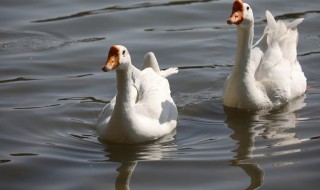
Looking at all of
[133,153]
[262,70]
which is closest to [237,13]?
[262,70]

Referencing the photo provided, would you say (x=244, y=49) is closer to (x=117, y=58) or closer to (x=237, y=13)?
(x=237, y=13)

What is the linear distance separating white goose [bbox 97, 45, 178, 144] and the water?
0.12 meters

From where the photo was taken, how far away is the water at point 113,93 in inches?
303

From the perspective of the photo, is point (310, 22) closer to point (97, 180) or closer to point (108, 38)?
point (108, 38)

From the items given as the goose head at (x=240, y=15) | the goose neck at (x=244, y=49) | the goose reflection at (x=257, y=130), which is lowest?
the goose reflection at (x=257, y=130)

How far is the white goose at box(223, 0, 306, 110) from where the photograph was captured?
9492 millimetres

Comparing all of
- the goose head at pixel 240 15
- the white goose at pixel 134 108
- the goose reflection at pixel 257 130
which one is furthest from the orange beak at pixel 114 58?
the goose head at pixel 240 15

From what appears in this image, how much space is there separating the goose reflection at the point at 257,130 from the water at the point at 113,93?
0.01m

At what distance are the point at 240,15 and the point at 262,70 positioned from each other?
1107mm

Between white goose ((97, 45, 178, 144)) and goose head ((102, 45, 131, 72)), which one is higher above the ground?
goose head ((102, 45, 131, 72))

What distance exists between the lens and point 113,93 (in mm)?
10367

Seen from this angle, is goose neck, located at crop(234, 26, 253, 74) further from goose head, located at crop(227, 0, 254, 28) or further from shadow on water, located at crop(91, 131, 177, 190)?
shadow on water, located at crop(91, 131, 177, 190)

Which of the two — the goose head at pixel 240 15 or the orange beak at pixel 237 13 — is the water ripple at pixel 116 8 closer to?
the goose head at pixel 240 15

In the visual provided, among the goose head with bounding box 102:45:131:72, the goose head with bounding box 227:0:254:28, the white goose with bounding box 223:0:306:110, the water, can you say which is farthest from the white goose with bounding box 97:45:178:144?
the goose head with bounding box 227:0:254:28
